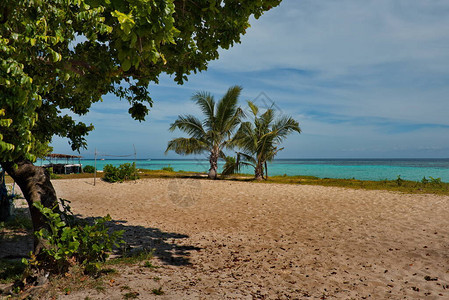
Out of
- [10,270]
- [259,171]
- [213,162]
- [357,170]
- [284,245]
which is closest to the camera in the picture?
[10,270]

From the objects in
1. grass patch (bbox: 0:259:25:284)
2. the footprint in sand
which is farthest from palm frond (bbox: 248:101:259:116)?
grass patch (bbox: 0:259:25:284)

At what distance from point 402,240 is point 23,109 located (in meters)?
7.56

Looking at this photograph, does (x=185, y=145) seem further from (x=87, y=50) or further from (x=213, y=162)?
(x=87, y=50)

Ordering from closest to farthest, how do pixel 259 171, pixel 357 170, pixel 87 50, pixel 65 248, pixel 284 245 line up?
pixel 65 248, pixel 87 50, pixel 284 245, pixel 259 171, pixel 357 170

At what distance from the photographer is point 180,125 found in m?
20.6

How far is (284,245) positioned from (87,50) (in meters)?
5.55

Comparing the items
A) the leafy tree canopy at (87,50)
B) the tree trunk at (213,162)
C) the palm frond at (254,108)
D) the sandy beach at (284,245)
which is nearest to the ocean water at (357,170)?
the tree trunk at (213,162)

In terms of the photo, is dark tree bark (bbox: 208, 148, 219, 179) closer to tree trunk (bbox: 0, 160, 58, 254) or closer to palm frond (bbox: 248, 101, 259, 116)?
palm frond (bbox: 248, 101, 259, 116)

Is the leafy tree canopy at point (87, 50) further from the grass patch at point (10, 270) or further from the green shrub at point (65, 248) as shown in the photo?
the grass patch at point (10, 270)

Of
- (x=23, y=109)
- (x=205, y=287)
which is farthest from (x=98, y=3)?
(x=205, y=287)

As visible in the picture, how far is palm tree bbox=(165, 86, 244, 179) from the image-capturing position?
20516 millimetres

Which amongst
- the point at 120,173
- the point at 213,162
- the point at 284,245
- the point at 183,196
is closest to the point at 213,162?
the point at 213,162

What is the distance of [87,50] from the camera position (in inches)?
200

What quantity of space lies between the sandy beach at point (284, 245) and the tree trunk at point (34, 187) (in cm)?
139
